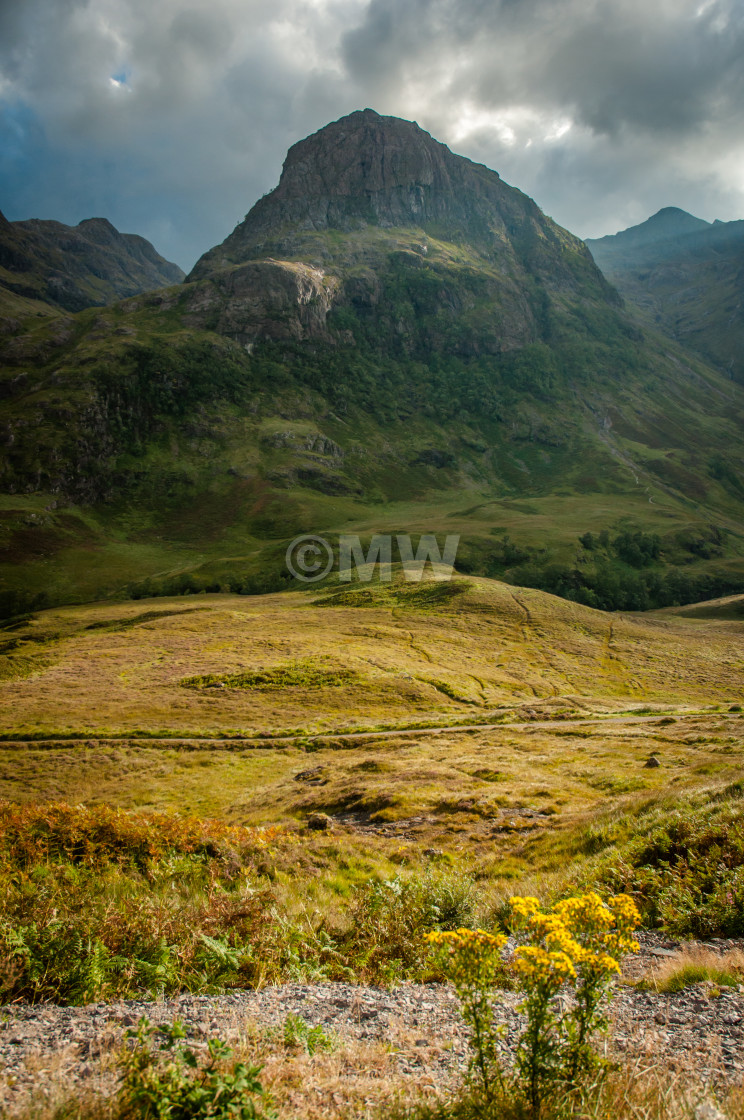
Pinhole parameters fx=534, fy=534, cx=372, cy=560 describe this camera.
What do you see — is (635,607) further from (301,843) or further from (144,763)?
(301,843)

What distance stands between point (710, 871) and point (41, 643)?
100347mm

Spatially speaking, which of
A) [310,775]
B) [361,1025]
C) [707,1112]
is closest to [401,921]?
[361,1025]

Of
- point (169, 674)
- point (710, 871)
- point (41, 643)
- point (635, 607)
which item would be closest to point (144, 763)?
point (169, 674)

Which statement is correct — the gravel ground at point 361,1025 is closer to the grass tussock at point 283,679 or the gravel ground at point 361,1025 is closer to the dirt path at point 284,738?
the dirt path at point 284,738

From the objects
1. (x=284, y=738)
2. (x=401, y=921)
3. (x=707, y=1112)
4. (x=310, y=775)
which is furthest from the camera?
(x=284, y=738)

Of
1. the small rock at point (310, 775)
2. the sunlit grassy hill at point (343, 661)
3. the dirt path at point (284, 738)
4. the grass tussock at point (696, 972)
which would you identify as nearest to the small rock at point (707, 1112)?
the grass tussock at point (696, 972)

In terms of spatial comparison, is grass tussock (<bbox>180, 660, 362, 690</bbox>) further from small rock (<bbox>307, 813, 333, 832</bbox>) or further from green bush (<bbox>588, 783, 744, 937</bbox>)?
green bush (<bbox>588, 783, 744, 937</bbox>)

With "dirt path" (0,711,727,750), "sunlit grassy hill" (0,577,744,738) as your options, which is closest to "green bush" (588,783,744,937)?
"dirt path" (0,711,727,750)

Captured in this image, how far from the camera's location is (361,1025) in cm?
637

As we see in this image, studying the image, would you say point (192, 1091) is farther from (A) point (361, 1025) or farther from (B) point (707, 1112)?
(B) point (707, 1112)

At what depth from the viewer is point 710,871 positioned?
9.77 m
